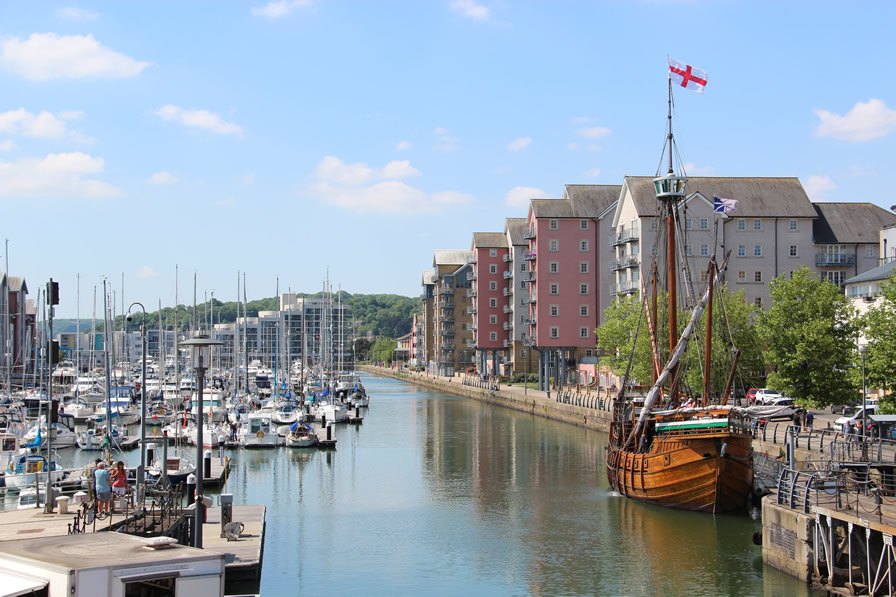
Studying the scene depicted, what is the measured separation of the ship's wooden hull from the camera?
4259 centimetres

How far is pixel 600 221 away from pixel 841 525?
89693 mm

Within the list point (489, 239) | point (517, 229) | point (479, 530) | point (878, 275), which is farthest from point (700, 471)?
point (489, 239)

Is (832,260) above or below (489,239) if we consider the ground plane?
below

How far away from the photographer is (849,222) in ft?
346

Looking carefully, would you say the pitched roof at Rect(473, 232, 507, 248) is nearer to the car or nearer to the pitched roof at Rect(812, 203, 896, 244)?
the pitched roof at Rect(812, 203, 896, 244)

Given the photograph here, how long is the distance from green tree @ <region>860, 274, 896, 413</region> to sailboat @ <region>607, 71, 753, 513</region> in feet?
22.4

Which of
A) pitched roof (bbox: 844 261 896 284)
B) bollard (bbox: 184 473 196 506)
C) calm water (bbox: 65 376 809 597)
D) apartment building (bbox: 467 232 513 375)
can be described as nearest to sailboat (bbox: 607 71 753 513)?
calm water (bbox: 65 376 809 597)

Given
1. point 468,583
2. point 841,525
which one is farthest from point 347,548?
point 841,525

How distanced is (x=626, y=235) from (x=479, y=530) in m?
66.0

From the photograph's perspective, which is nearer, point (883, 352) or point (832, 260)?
point (883, 352)

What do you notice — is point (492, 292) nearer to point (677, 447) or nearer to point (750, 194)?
point (750, 194)

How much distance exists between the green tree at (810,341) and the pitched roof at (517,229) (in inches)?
3081

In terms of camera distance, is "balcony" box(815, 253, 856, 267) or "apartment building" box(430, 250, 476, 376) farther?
"apartment building" box(430, 250, 476, 376)

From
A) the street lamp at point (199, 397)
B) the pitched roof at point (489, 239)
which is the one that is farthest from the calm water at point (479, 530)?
the pitched roof at point (489, 239)
